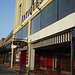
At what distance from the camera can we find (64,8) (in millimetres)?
11891

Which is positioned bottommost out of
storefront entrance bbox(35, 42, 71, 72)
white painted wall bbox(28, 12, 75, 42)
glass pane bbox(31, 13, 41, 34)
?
storefront entrance bbox(35, 42, 71, 72)

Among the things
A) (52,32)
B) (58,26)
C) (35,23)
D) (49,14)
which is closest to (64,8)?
(58,26)

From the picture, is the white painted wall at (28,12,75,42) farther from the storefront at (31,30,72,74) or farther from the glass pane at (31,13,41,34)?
the glass pane at (31,13,41,34)

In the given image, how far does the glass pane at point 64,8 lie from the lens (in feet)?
37.3

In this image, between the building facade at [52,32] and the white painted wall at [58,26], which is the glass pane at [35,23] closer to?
the building facade at [52,32]

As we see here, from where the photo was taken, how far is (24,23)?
23469 millimetres

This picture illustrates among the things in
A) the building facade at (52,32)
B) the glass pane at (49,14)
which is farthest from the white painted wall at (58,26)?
the glass pane at (49,14)

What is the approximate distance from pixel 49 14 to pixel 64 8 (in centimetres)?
294

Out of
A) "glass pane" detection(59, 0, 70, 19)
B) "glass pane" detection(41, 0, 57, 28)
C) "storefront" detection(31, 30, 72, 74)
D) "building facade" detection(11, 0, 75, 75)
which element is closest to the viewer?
"building facade" detection(11, 0, 75, 75)

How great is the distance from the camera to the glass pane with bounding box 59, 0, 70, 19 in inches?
448

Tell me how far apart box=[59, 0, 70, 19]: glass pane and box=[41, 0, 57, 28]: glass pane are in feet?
3.14

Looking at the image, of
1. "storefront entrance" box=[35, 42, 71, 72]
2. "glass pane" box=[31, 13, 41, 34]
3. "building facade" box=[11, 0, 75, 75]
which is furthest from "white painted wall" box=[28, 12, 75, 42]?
"storefront entrance" box=[35, 42, 71, 72]

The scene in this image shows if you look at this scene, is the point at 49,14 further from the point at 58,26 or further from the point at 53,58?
the point at 53,58

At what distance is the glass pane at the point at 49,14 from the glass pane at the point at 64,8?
957mm
